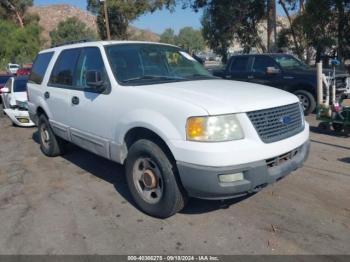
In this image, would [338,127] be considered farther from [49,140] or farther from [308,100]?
[49,140]

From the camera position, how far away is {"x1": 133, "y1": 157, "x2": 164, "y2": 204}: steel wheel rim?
4.24 metres

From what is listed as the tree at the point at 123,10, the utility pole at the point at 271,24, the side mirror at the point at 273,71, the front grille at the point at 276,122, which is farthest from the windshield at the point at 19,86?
the tree at the point at 123,10

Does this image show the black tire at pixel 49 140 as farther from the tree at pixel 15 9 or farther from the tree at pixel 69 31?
the tree at pixel 69 31

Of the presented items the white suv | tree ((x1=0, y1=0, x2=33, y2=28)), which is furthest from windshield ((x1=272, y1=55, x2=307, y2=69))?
tree ((x1=0, y1=0, x2=33, y2=28))

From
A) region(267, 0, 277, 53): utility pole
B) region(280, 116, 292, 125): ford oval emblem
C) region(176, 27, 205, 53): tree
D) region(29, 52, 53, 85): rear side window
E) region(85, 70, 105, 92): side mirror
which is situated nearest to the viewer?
region(280, 116, 292, 125): ford oval emblem

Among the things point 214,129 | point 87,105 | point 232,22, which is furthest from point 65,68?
point 232,22

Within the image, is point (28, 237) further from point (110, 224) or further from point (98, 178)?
point (98, 178)

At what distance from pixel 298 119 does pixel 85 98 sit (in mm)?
2710

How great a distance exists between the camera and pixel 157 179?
14.0 feet

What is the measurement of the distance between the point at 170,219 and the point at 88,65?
94.6 inches

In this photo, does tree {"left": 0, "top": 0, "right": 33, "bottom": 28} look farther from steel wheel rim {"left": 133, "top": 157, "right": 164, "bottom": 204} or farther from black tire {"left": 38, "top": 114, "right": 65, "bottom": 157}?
steel wheel rim {"left": 133, "top": 157, "right": 164, "bottom": 204}

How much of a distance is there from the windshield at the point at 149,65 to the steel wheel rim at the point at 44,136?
2.62 meters

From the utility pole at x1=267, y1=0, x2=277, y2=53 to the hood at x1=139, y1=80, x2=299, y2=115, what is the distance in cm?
1959

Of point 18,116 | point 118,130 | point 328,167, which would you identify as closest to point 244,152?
point 118,130
